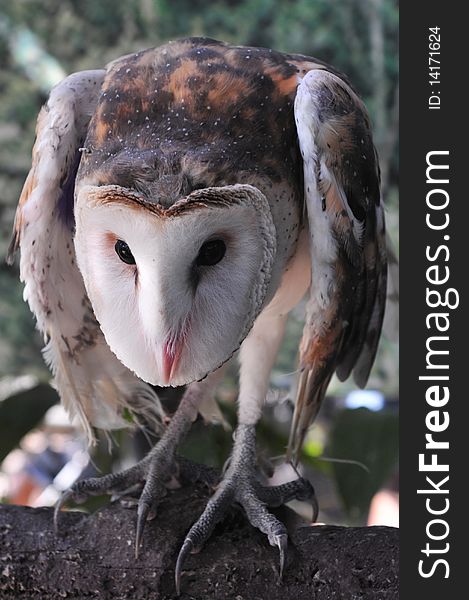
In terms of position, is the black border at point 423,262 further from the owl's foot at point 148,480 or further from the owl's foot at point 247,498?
the owl's foot at point 148,480

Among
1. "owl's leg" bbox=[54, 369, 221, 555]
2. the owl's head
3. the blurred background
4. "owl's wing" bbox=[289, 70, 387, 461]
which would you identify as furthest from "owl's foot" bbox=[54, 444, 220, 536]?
the blurred background

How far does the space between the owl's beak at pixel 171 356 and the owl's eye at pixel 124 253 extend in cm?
7

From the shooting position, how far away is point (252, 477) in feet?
2.74

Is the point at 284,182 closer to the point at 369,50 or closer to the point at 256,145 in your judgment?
the point at 256,145

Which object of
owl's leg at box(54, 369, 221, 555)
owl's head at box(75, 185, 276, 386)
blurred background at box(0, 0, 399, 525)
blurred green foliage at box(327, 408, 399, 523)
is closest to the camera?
owl's head at box(75, 185, 276, 386)

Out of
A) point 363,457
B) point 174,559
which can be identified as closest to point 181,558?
point 174,559

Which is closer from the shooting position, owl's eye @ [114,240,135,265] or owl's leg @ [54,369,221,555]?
owl's eye @ [114,240,135,265]

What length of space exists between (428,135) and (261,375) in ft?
1.25

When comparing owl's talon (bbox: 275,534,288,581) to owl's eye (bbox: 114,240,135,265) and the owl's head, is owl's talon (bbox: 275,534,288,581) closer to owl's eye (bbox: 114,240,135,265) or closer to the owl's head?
the owl's head

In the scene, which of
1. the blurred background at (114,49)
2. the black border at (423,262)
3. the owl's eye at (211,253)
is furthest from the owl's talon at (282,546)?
the blurred background at (114,49)

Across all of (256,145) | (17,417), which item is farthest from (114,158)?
(17,417)

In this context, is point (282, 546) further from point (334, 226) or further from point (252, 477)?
point (334, 226)

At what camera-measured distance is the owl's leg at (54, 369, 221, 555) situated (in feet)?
2.59

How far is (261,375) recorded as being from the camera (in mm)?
927
